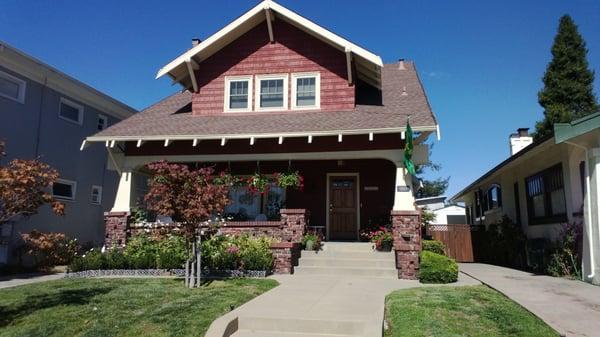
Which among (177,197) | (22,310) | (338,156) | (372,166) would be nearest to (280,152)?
(338,156)

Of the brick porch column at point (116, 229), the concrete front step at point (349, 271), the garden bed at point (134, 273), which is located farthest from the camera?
the brick porch column at point (116, 229)

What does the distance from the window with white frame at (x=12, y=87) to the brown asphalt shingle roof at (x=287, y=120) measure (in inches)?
112

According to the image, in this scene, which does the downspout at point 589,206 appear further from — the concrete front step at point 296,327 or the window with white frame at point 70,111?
Answer: the window with white frame at point 70,111

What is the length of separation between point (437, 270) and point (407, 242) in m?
1.47

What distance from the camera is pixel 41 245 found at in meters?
7.01

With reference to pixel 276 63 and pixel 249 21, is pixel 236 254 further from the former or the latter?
pixel 249 21

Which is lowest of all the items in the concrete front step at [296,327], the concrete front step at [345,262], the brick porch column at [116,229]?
the concrete front step at [296,327]

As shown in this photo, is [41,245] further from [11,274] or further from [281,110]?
[281,110]

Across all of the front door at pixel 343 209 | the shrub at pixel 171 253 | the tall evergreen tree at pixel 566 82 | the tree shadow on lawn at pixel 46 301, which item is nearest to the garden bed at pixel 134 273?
the shrub at pixel 171 253

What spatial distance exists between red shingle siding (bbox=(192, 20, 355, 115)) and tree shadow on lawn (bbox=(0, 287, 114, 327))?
775 cm

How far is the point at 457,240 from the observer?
16109 millimetres

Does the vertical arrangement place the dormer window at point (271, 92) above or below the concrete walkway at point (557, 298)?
above

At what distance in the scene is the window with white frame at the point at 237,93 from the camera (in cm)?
1506

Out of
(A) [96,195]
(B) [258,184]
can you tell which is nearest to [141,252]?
(B) [258,184]
